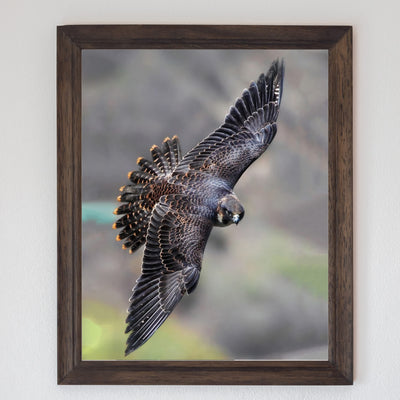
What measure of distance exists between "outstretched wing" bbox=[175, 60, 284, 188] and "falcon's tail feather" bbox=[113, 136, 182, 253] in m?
0.03

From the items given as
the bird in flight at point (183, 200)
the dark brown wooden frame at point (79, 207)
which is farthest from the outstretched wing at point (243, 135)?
the dark brown wooden frame at point (79, 207)

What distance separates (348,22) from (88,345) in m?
1.07

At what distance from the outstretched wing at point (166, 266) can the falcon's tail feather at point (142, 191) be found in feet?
0.12

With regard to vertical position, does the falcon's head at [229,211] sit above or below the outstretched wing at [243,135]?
below

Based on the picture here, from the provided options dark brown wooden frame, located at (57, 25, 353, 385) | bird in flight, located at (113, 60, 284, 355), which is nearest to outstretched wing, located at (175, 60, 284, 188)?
bird in flight, located at (113, 60, 284, 355)

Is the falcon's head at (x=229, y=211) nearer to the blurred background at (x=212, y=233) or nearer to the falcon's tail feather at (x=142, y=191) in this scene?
the blurred background at (x=212, y=233)

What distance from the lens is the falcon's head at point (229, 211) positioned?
4.09 feet

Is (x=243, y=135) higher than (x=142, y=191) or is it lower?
higher

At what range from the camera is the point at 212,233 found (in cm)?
125

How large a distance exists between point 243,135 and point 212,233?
0.26m

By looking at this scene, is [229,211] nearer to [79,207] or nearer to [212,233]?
[212,233]

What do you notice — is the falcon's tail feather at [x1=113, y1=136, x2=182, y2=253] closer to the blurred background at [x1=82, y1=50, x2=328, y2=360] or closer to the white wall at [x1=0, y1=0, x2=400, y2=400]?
the blurred background at [x1=82, y1=50, x2=328, y2=360]
